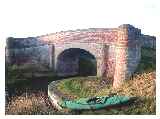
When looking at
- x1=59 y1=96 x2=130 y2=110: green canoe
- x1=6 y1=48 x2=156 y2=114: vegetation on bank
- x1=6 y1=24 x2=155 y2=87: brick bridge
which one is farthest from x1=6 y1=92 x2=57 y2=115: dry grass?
x1=6 y1=24 x2=155 y2=87: brick bridge

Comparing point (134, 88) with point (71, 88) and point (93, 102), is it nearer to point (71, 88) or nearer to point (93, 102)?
point (93, 102)

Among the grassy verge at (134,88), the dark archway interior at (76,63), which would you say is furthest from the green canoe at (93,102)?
the dark archway interior at (76,63)

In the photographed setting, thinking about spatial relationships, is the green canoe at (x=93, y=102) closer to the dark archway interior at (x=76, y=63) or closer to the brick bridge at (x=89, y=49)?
the brick bridge at (x=89, y=49)

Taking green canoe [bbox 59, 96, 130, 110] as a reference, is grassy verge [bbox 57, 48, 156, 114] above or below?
above

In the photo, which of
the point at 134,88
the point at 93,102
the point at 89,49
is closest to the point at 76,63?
the point at 89,49

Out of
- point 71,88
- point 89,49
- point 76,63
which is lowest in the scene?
point 71,88

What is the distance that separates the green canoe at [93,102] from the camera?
6.35m

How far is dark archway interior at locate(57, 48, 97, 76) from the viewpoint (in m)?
6.43

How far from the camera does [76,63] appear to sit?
6.43 m

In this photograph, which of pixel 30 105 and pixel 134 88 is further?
pixel 30 105

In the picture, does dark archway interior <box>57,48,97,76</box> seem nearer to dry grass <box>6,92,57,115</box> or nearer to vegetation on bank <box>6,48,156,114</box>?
vegetation on bank <box>6,48,156,114</box>

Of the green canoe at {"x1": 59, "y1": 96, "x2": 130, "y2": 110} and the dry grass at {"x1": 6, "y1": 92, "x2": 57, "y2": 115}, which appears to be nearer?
the green canoe at {"x1": 59, "y1": 96, "x2": 130, "y2": 110}

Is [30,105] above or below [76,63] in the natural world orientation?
below

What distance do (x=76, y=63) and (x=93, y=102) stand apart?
0.47m
